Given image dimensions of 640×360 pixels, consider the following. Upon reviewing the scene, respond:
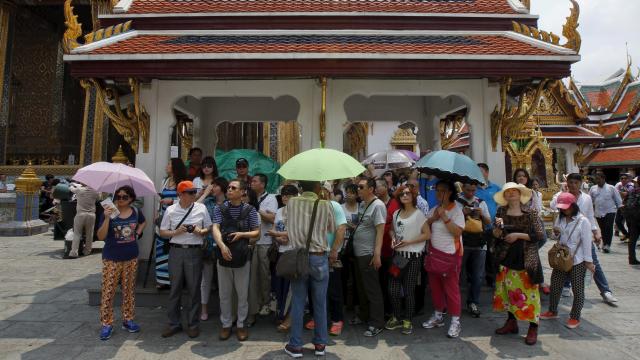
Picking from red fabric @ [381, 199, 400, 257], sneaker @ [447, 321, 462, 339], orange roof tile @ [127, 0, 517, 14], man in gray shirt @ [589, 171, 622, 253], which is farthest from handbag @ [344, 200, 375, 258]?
man in gray shirt @ [589, 171, 622, 253]

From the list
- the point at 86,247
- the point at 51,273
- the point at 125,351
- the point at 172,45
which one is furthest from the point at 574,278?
the point at 86,247

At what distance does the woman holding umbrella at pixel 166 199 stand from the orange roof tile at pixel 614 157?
22.1 m

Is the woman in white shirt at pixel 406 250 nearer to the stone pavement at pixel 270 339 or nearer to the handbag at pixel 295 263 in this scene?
the stone pavement at pixel 270 339

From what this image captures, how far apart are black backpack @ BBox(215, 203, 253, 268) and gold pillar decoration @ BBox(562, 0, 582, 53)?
522 cm

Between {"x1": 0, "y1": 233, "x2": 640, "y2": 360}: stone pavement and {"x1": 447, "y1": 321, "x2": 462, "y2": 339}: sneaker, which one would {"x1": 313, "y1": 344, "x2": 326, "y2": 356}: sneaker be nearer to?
{"x1": 0, "y1": 233, "x2": 640, "y2": 360}: stone pavement

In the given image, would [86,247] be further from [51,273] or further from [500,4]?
[500,4]

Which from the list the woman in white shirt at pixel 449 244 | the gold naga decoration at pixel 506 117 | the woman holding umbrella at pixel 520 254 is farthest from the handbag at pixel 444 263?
the gold naga decoration at pixel 506 117

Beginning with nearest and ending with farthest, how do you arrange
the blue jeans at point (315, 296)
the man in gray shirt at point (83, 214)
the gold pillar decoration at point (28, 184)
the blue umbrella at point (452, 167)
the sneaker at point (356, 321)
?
the blue jeans at point (315, 296)
the blue umbrella at point (452, 167)
the sneaker at point (356, 321)
the man in gray shirt at point (83, 214)
the gold pillar decoration at point (28, 184)

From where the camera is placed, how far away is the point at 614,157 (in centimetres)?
2094

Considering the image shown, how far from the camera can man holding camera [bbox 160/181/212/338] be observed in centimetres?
448

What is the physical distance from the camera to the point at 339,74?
5715 mm

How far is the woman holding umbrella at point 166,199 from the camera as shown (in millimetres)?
5145

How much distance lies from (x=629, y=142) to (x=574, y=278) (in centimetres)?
2115

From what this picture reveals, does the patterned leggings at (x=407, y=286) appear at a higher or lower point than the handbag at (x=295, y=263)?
lower
